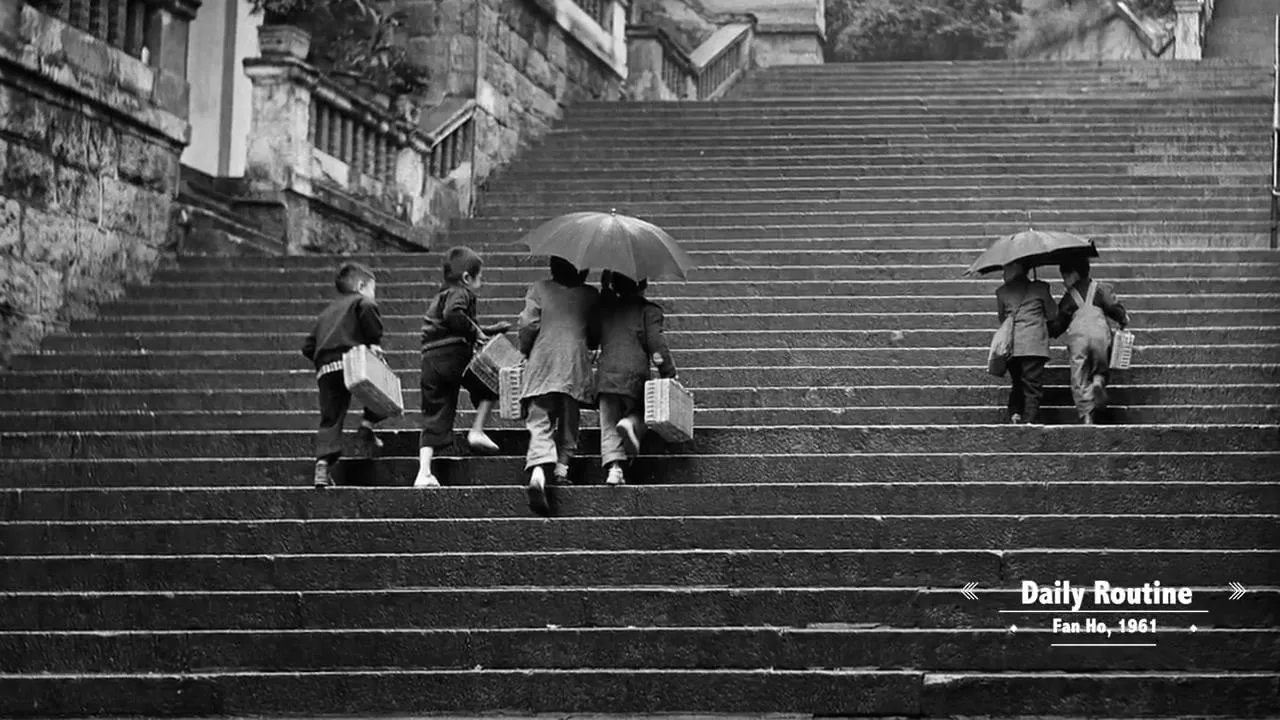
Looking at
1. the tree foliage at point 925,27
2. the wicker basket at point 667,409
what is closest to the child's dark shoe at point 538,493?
the wicker basket at point 667,409

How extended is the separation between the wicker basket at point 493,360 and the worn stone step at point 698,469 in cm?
47

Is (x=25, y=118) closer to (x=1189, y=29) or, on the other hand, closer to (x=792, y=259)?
(x=792, y=259)

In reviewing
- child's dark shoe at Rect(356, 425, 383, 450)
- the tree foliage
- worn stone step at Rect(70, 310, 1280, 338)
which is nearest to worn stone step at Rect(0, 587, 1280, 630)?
child's dark shoe at Rect(356, 425, 383, 450)

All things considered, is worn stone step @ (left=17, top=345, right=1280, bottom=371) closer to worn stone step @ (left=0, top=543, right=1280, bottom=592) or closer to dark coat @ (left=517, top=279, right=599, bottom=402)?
dark coat @ (left=517, top=279, right=599, bottom=402)

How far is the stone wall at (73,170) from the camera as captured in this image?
15.7 m

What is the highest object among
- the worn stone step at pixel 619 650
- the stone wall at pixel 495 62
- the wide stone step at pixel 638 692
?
the stone wall at pixel 495 62

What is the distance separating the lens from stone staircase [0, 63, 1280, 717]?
10.8 metres

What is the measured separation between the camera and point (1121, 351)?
1373cm

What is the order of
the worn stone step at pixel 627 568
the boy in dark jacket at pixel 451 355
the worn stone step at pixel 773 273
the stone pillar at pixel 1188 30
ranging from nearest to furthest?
the worn stone step at pixel 627 568 → the boy in dark jacket at pixel 451 355 → the worn stone step at pixel 773 273 → the stone pillar at pixel 1188 30

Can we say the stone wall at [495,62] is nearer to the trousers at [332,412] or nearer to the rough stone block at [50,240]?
the rough stone block at [50,240]

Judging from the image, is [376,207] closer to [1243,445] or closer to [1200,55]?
[1243,445]

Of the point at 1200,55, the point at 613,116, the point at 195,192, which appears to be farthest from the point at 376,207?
the point at 1200,55

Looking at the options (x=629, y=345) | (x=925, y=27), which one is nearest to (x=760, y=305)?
(x=629, y=345)

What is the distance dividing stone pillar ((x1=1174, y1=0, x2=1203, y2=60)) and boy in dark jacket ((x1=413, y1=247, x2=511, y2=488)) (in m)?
→ 20.3
